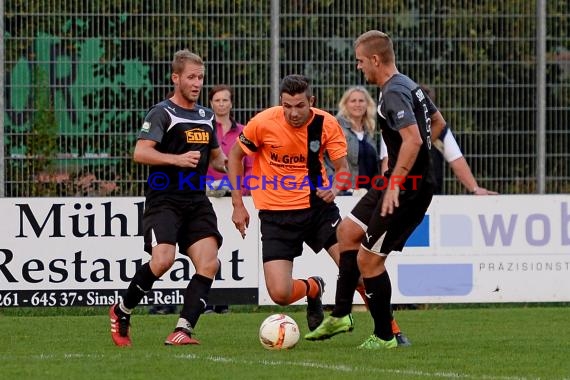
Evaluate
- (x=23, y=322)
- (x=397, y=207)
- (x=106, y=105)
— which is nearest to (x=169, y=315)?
(x=23, y=322)

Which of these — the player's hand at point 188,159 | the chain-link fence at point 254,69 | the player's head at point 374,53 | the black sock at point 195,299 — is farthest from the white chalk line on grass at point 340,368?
the chain-link fence at point 254,69

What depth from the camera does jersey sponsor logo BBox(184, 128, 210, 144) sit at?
9.95m

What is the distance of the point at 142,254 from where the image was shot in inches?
529

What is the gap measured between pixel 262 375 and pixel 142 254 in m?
5.58

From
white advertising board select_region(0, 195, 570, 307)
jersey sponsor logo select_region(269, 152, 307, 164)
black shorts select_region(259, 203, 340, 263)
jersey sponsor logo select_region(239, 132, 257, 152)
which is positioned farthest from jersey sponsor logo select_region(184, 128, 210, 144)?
white advertising board select_region(0, 195, 570, 307)

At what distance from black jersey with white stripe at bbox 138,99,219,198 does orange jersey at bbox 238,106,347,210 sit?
43cm

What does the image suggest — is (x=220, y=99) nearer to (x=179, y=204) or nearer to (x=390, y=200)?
(x=179, y=204)

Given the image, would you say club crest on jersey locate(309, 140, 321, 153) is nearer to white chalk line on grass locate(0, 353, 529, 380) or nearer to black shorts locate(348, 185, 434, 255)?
black shorts locate(348, 185, 434, 255)

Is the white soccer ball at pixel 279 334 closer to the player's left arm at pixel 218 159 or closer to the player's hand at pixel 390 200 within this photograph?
the player's hand at pixel 390 200

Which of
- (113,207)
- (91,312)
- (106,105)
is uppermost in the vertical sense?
(106,105)

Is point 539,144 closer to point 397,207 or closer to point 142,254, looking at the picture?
point 142,254

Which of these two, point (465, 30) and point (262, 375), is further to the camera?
point (465, 30)

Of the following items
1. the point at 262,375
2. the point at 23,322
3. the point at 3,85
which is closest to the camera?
the point at 262,375

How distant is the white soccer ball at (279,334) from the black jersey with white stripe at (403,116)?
1229 mm
